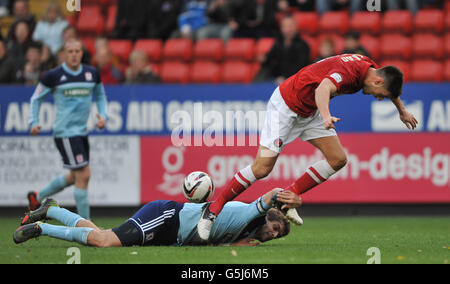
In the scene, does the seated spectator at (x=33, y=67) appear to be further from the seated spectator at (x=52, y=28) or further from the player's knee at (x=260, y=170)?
the player's knee at (x=260, y=170)

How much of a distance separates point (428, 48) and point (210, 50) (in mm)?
3958

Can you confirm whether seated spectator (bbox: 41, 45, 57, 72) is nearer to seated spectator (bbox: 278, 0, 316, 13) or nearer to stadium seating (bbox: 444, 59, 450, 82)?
seated spectator (bbox: 278, 0, 316, 13)

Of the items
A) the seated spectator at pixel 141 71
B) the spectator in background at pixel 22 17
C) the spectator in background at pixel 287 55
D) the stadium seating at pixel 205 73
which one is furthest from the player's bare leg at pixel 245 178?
the spectator in background at pixel 22 17

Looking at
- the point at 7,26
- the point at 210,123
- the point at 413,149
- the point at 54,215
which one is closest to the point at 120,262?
the point at 54,215

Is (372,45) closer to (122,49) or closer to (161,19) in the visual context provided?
(161,19)

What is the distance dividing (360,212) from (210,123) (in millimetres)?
2793

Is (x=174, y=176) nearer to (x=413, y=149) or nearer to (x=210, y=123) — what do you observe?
(x=210, y=123)

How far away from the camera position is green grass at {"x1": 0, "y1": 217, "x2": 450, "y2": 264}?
669 cm

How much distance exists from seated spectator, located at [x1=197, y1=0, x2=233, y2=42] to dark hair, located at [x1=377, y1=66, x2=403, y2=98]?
25.3 ft

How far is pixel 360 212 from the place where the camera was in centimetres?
1273

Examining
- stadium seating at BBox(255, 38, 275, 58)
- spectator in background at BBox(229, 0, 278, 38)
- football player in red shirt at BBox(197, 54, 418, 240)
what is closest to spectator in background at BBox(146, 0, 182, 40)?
spectator in background at BBox(229, 0, 278, 38)

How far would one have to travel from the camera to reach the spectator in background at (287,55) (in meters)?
13.2

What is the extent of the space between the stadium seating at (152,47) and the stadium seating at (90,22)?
133cm

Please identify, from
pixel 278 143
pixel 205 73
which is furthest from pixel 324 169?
pixel 205 73
